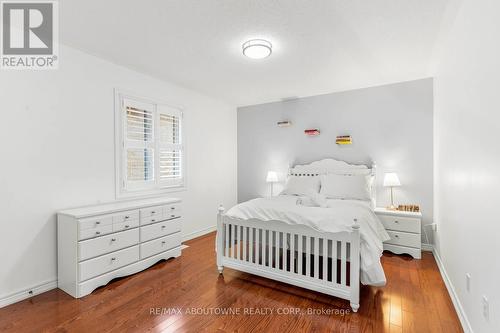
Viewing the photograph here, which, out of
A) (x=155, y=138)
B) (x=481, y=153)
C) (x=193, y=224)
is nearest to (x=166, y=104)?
(x=155, y=138)

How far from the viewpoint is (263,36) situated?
8.14ft

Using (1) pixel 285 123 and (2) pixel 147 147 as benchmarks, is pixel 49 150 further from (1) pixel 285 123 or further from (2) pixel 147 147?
(1) pixel 285 123

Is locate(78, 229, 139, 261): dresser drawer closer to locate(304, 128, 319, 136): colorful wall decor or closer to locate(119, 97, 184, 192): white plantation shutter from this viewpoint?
locate(119, 97, 184, 192): white plantation shutter

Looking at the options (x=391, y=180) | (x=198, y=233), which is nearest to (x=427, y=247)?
(x=391, y=180)

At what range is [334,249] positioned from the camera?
2.27 m

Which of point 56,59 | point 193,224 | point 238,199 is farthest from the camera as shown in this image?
point 238,199

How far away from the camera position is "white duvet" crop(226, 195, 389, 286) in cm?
221

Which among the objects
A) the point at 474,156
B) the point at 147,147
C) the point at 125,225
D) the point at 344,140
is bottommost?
the point at 125,225

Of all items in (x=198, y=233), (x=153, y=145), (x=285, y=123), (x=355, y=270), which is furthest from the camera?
(x=285, y=123)

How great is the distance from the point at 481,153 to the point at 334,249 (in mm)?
1285

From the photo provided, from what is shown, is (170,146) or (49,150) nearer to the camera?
(49,150)

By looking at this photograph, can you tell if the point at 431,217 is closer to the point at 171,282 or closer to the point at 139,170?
the point at 171,282

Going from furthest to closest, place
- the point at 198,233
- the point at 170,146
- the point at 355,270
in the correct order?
the point at 198,233, the point at 170,146, the point at 355,270

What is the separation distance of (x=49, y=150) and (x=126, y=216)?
3.36 ft
